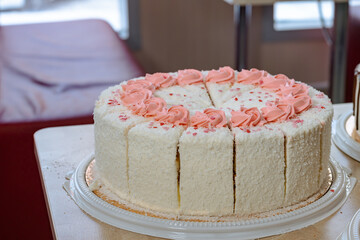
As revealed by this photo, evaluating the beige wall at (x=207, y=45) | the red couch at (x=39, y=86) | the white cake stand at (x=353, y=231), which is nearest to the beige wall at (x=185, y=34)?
the beige wall at (x=207, y=45)

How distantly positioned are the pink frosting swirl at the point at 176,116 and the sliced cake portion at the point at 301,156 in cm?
21

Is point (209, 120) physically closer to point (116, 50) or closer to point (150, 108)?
point (150, 108)

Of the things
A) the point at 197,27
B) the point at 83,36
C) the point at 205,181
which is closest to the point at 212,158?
the point at 205,181

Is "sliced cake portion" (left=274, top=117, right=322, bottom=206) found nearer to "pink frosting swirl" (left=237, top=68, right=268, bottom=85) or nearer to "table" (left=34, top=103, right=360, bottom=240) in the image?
"table" (left=34, top=103, right=360, bottom=240)

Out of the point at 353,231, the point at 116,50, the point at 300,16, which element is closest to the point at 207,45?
the point at 300,16

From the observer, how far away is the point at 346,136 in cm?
167

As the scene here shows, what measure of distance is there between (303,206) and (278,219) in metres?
0.10

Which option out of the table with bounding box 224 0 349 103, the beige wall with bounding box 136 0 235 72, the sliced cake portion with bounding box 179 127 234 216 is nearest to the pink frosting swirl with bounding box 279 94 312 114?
the sliced cake portion with bounding box 179 127 234 216

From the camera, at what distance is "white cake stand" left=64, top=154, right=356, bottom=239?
4.05 feet

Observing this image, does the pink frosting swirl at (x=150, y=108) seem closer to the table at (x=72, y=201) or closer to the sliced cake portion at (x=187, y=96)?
the sliced cake portion at (x=187, y=96)

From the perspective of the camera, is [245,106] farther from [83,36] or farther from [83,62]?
[83,36]

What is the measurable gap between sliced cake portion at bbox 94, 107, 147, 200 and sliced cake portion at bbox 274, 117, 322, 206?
337mm

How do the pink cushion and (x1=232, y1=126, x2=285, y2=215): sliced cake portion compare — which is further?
the pink cushion

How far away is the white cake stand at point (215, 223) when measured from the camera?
4.05 ft
